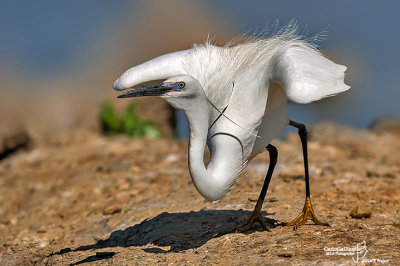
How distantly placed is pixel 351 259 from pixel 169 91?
81.5 inches

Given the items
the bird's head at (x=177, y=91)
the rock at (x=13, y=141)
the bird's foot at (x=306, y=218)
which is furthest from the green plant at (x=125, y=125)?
the bird's head at (x=177, y=91)

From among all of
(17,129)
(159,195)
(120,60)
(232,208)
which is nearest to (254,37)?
(232,208)

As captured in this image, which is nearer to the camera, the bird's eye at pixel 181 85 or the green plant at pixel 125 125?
the bird's eye at pixel 181 85

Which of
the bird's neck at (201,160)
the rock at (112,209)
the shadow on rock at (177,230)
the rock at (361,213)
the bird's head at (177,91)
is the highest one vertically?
the bird's head at (177,91)

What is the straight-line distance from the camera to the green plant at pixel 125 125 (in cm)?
1321

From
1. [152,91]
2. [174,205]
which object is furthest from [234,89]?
[174,205]

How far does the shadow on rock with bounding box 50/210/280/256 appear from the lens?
5.84m

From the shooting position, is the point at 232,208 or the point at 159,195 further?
the point at 159,195

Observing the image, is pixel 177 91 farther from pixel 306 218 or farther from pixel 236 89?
pixel 306 218

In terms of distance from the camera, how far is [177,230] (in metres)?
6.24

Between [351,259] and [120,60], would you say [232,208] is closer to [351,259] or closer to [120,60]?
[351,259]

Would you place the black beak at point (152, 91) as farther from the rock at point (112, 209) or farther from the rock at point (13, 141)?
the rock at point (13, 141)

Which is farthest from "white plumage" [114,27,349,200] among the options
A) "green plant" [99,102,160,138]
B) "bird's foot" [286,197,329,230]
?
"green plant" [99,102,160,138]

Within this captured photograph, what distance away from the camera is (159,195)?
26.9 feet
